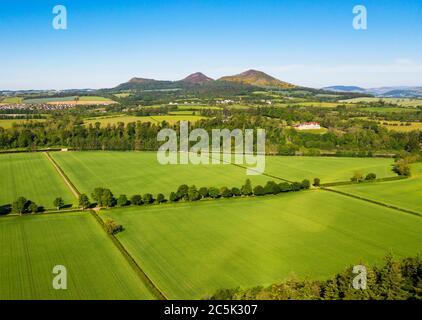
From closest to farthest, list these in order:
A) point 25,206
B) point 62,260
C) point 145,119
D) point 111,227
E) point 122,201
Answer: point 62,260 → point 111,227 → point 25,206 → point 122,201 → point 145,119

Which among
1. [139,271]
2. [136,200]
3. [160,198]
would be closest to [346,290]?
[139,271]

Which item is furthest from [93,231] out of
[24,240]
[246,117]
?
[246,117]

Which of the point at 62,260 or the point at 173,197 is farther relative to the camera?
the point at 173,197

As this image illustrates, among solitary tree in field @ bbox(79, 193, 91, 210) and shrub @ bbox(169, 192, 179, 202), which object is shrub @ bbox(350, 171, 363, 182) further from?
solitary tree in field @ bbox(79, 193, 91, 210)

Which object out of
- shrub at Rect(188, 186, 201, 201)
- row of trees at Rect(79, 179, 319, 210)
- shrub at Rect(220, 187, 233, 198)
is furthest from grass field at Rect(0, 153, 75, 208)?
shrub at Rect(220, 187, 233, 198)

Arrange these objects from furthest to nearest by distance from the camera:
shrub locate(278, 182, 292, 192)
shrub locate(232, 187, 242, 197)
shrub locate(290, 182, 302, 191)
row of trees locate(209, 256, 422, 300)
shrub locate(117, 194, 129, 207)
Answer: shrub locate(290, 182, 302, 191)
shrub locate(278, 182, 292, 192)
shrub locate(232, 187, 242, 197)
shrub locate(117, 194, 129, 207)
row of trees locate(209, 256, 422, 300)

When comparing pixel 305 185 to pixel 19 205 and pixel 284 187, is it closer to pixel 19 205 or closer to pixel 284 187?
pixel 284 187
